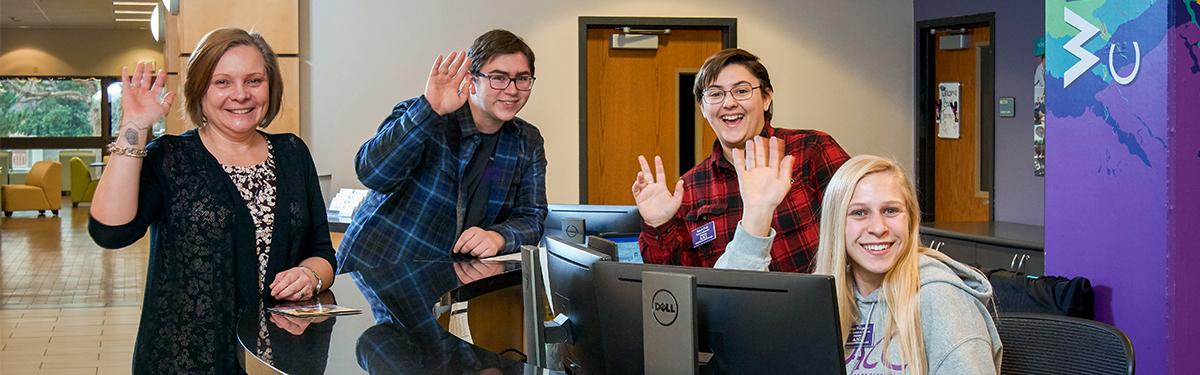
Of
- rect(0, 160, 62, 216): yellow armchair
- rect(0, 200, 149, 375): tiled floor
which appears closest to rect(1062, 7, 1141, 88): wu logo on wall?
rect(0, 200, 149, 375): tiled floor

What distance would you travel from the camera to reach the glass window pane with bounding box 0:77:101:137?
67.2 ft

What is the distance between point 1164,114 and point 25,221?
15.9 m

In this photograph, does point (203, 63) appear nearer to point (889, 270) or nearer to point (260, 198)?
point (260, 198)

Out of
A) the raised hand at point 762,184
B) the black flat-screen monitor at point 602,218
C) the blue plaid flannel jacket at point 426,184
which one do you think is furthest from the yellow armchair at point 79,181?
the raised hand at point 762,184

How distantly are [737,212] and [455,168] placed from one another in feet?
2.81

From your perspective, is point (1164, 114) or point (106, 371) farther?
point (106, 371)

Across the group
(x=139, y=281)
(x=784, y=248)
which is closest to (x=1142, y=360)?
(x=784, y=248)

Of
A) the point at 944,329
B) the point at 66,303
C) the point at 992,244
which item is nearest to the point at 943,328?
the point at 944,329

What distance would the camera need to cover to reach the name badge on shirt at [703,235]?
295cm

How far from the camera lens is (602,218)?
4137mm

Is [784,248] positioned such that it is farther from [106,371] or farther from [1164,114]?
[106,371]

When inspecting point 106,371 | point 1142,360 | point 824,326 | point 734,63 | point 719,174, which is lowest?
point 106,371

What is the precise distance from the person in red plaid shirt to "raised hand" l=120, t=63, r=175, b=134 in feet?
3.76

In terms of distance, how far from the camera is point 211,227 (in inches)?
96.1
